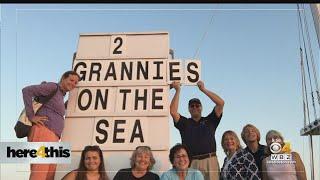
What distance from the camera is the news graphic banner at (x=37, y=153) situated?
2.73 m

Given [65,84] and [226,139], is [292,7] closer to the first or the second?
[226,139]

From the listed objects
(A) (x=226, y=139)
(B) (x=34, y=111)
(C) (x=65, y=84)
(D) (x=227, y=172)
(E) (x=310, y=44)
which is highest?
(E) (x=310, y=44)

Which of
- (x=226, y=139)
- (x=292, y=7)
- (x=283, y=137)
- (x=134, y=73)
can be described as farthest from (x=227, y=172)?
(x=292, y=7)

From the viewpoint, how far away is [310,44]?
2807 millimetres

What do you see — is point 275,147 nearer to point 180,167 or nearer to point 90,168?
point 180,167

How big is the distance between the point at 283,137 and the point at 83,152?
4.36 feet

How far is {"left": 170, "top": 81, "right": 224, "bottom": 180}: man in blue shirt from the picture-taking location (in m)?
2.77

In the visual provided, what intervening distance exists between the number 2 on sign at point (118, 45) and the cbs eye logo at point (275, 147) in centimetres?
122

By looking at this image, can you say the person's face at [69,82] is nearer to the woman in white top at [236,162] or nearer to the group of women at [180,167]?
the group of women at [180,167]

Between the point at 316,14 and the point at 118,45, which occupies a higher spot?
the point at 316,14

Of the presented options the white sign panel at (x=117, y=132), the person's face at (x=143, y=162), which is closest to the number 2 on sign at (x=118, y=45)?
the white sign panel at (x=117, y=132)

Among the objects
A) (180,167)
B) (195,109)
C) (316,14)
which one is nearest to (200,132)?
(195,109)

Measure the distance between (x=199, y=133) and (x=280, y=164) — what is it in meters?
0.58

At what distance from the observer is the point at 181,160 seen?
276cm
